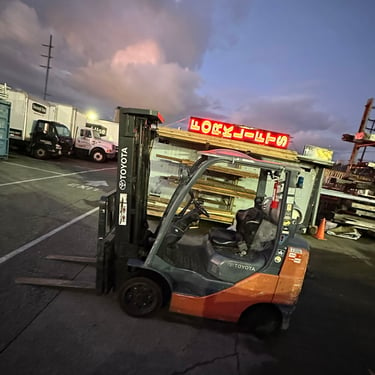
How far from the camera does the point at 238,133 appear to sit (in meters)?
7.66

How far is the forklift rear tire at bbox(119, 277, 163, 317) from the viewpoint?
3.01m

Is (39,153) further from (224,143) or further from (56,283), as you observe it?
(56,283)

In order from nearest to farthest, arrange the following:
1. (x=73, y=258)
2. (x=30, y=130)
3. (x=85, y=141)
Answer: (x=73, y=258), (x=30, y=130), (x=85, y=141)

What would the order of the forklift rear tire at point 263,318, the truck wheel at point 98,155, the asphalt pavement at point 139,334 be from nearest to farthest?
the asphalt pavement at point 139,334 → the forklift rear tire at point 263,318 → the truck wheel at point 98,155

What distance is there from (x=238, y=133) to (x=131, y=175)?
526 centimetres

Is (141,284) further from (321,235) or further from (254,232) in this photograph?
(321,235)

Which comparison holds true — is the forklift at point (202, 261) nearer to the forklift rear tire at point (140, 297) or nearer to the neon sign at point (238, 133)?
the forklift rear tire at point (140, 297)

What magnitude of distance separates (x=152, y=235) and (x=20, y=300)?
1.79 metres

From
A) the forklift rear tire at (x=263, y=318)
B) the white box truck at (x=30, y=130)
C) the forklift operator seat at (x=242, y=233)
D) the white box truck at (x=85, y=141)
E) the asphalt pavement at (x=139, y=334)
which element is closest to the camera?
the asphalt pavement at (x=139, y=334)

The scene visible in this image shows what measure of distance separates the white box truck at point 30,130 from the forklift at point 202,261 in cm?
1501

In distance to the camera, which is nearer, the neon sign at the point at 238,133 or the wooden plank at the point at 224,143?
the wooden plank at the point at 224,143

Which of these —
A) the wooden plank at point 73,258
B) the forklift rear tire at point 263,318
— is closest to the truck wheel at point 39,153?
the wooden plank at point 73,258

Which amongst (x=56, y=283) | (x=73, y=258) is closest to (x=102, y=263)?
(x=56, y=283)

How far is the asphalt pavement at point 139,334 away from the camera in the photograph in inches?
96.1
